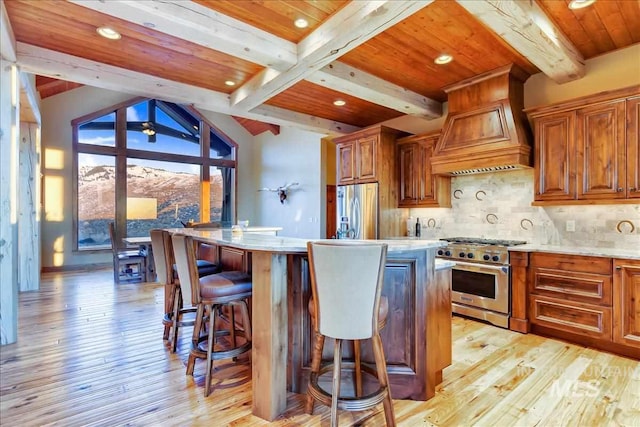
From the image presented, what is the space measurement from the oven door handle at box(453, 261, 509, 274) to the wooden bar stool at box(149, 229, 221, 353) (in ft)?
8.81

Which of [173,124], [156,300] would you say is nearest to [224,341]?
[156,300]

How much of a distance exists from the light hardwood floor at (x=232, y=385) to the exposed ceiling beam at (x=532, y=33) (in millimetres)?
2583

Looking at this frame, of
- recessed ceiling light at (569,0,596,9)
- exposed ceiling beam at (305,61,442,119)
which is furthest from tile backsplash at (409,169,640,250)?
recessed ceiling light at (569,0,596,9)

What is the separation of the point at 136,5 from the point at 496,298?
4.07m

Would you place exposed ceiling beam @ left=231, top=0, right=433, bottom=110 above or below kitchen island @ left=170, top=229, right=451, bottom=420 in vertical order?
above

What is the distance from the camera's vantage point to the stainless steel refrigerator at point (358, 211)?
15.0 feet

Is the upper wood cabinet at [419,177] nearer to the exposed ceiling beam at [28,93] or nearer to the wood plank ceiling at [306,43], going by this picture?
the wood plank ceiling at [306,43]

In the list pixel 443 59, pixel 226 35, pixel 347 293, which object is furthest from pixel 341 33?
pixel 347 293

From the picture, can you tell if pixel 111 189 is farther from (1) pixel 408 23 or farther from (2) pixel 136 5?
(1) pixel 408 23

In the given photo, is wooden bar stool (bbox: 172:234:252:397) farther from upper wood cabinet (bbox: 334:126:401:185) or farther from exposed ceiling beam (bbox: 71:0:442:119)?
upper wood cabinet (bbox: 334:126:401:185)

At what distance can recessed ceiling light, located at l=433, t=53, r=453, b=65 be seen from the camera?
10.5ft

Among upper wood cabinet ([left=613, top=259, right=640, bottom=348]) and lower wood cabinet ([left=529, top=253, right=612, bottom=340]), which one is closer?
upper wood cabinet ([left=613, top=259, right=640, bottom=348])

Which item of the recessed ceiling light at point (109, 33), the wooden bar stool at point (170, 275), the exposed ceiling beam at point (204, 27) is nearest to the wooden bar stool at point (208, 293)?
the wooden bar stool at point (170, 275)

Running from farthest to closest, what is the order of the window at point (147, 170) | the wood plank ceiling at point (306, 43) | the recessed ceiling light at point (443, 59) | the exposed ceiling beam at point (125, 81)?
the window at point (147, 170)
the recessed ceiling light at point (443, 59)
the exposed ceiling beam at point (125, 81)
the wood plank ceiling at point (306, 43)
